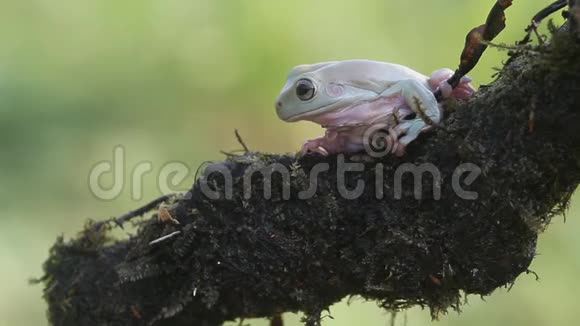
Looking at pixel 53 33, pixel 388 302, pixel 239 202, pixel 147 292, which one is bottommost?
pixel 388 302

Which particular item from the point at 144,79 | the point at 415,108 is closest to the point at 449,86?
the point at 415,108

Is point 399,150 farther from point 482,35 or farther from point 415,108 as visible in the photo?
point 482,35

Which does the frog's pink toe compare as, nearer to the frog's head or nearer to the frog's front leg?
the frog's front leg

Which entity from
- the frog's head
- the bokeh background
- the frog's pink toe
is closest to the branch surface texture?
the frog's pink toe

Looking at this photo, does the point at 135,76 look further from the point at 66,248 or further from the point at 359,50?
the point at 66,248

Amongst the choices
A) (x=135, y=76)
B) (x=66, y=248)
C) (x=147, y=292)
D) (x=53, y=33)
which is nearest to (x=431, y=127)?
(x=147, y=292)

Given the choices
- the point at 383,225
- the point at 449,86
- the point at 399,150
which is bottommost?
the point at 383,225
